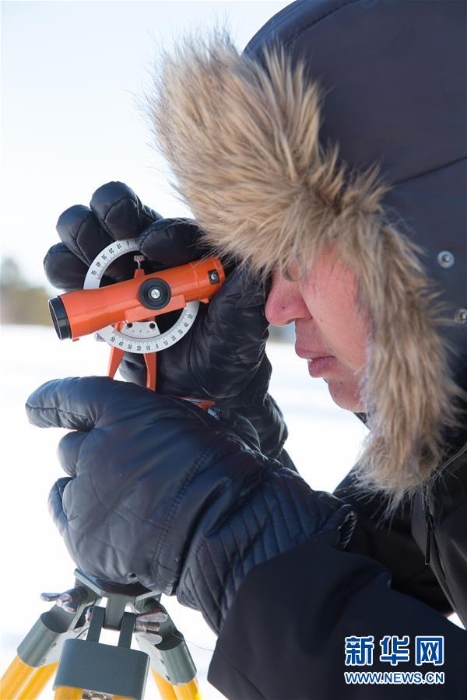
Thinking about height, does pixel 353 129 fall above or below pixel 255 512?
above

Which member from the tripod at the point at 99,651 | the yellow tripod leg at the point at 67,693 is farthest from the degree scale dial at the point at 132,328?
the yellow tripod leg at the point at 67,693

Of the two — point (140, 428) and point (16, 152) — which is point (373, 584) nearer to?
point (140, 428)

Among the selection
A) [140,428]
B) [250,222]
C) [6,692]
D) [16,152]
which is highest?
[16,152]

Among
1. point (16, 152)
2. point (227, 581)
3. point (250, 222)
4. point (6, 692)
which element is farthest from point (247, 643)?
point (16, 152)

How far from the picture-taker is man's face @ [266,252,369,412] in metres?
0.72

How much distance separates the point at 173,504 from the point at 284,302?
0.85ft

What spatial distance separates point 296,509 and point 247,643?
14cm

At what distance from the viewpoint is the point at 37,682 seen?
791 mm

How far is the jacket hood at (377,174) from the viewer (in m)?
0.67

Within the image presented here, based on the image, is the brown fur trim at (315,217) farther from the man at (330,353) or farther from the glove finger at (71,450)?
the glove finger at (71,450)

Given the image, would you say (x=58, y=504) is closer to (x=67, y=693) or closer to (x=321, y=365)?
(x=67, y=693)

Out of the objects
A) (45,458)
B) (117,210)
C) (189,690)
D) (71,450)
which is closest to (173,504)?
(71,450)

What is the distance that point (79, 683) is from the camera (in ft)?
2.26

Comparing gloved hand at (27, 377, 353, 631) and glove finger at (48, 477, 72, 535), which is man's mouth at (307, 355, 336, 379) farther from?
glove finger at (48, 477, 72, 535)
